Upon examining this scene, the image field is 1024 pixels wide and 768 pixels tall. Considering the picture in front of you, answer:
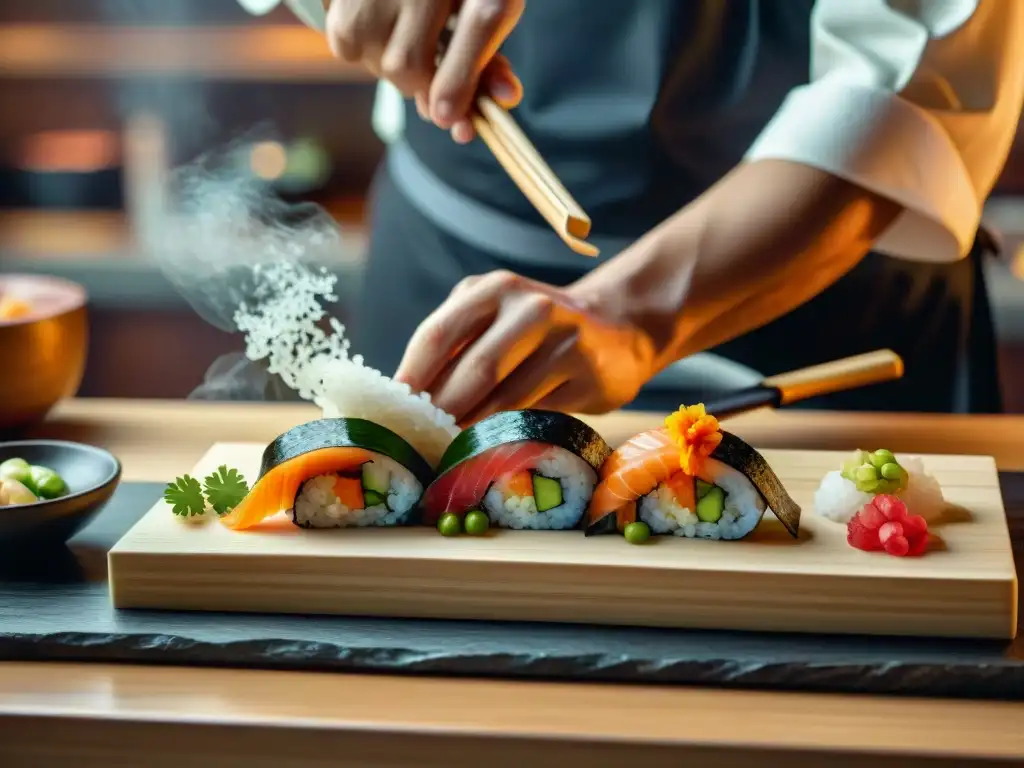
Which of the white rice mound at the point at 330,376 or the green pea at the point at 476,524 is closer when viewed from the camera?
the green pea at the point at 476,524

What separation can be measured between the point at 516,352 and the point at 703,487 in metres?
0.35

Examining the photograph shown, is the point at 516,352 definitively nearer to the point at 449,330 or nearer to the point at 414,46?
the point at 449,330

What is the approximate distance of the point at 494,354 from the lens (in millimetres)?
1613

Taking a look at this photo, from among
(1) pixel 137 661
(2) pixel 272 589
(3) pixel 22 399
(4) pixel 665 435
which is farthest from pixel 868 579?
(3) pixel 22 399

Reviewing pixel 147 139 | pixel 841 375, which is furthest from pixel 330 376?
pixel 147 139

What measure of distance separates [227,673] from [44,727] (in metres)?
0.18

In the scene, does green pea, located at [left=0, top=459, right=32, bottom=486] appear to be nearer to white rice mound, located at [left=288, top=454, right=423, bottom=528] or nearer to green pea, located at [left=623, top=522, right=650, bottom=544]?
white rice mound, located at [left=288, top=454, right=423, bottom=528]

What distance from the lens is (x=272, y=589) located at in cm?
134

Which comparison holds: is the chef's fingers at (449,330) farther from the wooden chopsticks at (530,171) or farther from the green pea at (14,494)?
the green pea at (14,494)

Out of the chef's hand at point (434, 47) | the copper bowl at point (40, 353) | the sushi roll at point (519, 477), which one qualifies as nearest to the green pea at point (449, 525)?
the sushi roll at point (519, 477)

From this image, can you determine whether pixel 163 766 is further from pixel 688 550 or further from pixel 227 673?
pixel 688 550

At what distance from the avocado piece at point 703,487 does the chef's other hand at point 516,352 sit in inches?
13.6

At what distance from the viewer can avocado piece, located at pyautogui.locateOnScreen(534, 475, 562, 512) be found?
140 centimetres

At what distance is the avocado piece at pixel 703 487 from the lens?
1.38 m
